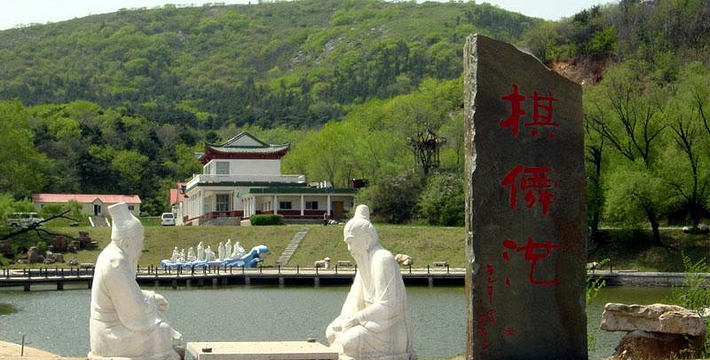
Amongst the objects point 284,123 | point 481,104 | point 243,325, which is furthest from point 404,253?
point 284,123

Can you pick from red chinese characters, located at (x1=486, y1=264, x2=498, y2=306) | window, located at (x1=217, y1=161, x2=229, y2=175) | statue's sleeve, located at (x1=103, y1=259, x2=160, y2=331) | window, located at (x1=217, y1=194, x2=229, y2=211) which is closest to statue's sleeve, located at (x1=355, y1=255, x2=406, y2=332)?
red chinese characters, located at (x1=486, y1=264, x2=498, y2=306)

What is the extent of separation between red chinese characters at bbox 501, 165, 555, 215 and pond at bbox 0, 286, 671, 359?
392 centimetres

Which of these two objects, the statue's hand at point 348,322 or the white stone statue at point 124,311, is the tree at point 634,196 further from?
the white stone statue at point 124,311

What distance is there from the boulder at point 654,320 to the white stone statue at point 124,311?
4.75 meters

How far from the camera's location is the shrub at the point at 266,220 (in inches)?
2158

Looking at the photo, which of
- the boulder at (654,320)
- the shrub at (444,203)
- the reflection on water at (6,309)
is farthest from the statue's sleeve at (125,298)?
the shrub at (444,203)

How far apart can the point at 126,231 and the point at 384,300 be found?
2.60 m

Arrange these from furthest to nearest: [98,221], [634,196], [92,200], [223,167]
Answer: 1. [92,200]
2. [223,167]
3. [98,221]
4. [634,196]

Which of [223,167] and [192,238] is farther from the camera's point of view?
[223,167]

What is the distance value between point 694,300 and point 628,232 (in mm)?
29684

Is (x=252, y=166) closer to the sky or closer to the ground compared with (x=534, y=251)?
closer to the sky

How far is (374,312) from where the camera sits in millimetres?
11250

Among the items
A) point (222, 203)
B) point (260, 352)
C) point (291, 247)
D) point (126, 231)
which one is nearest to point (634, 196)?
point (291, 247)

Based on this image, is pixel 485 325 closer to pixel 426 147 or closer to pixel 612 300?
pixel 612 300
